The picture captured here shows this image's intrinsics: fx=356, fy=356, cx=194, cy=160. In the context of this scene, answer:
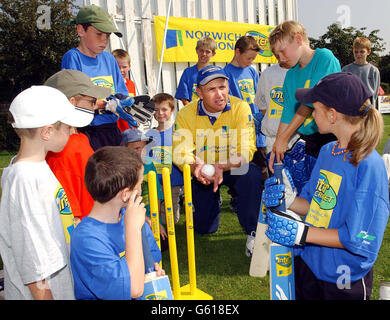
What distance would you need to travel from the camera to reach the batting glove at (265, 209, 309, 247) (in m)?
1.84

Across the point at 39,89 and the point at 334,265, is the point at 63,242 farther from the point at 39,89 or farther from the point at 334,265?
the point at 334,265

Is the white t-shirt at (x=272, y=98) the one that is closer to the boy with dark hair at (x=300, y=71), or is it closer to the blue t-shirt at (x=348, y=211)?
the boy with dark hair at (x=300, y=71)

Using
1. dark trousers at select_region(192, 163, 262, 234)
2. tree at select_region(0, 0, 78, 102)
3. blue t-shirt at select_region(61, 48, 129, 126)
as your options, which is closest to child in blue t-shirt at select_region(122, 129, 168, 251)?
blue t-shirt at select_region(61, 48, 129, 126)

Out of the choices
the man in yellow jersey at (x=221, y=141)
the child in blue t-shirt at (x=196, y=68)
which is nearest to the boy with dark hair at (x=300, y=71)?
the man in yellow jersey at (x=221, y=141)

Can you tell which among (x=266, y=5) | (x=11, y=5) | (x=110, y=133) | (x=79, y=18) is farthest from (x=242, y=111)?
(x=11, y=5)

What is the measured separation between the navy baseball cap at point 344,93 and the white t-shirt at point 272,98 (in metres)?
1.87

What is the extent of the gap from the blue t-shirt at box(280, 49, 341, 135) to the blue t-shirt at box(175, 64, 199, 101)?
2.07 metres

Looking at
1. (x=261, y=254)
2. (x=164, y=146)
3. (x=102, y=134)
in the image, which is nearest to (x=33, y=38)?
(x=164, y=146)

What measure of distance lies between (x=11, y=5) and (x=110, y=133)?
734 centimetres

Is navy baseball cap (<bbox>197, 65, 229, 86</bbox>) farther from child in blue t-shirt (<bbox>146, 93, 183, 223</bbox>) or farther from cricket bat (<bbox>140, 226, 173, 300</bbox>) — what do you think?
cricket bat (<bbox>140, 226, 173, 300</bbox>)

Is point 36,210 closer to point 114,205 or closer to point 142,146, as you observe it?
point 114,205

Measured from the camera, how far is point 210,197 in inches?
153

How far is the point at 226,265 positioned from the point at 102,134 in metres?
1.60

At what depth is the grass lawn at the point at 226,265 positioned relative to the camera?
2.77 meters
